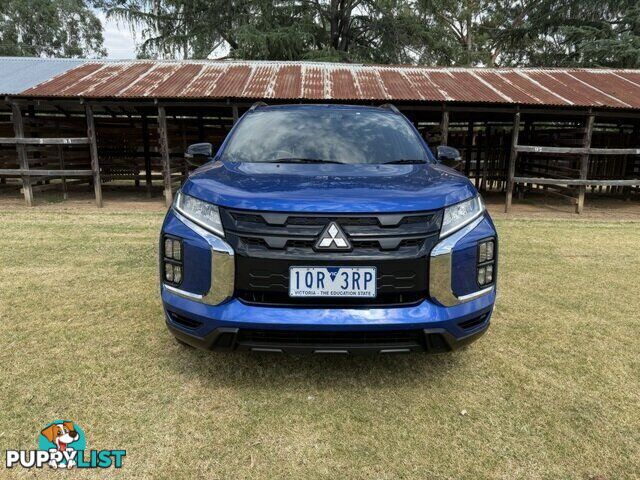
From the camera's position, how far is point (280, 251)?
2186 mm

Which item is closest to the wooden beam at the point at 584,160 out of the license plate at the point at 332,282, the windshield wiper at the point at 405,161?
the windshield wiper at the point at 405,161

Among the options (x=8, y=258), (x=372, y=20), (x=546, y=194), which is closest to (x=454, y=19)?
(x=372, y=20)

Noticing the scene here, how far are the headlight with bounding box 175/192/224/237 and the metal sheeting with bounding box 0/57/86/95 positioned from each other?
1065cm

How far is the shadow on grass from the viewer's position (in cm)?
267

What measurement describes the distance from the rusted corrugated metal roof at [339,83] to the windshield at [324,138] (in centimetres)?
652

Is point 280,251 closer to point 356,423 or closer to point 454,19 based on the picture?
point 356,423

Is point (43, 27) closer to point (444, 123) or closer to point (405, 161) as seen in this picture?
point (444, 123)

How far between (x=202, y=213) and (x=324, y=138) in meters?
1.38

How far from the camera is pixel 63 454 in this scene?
82.0 inches

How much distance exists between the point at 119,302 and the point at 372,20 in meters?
22.0

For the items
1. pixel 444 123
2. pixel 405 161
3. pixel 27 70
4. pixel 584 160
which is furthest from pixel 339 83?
pixel 27 70

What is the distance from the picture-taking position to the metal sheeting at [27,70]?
10820mm

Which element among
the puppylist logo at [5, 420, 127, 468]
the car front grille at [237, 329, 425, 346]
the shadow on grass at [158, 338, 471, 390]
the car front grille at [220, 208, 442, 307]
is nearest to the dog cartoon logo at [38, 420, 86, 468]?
the puppylist logo at [5, 420, 127, 468]

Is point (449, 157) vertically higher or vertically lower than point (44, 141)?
higher
